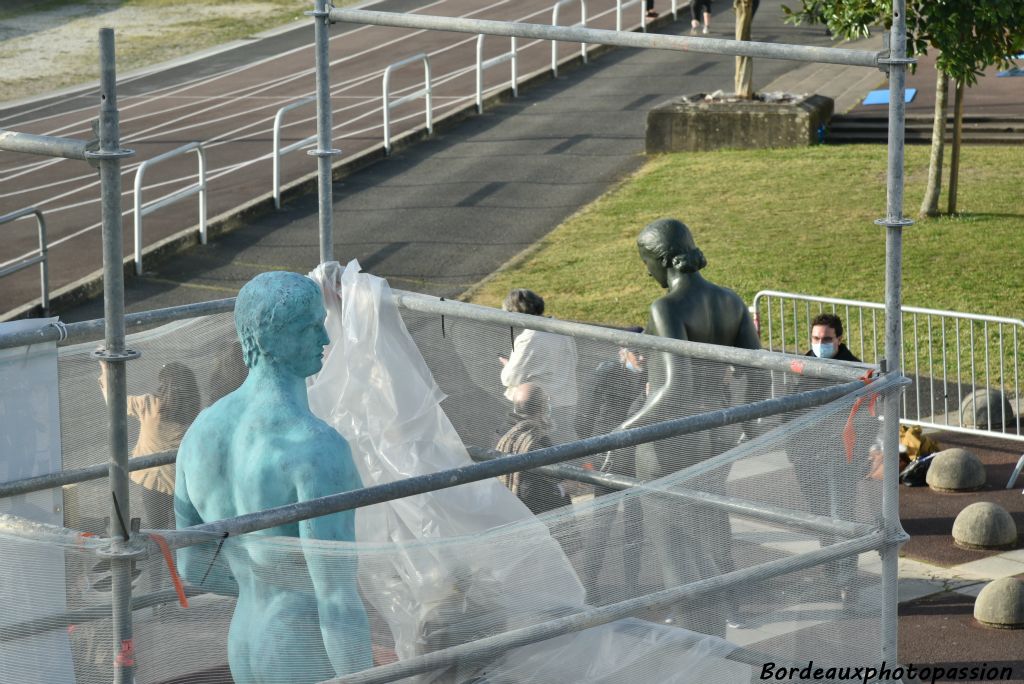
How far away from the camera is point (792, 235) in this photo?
16828 millimetres

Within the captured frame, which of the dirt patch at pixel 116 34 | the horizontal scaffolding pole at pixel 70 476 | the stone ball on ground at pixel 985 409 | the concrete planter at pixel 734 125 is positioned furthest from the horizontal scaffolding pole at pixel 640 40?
the dirt patch at pixel 116 34

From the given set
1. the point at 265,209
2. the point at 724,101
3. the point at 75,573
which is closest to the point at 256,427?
the point at 75,573

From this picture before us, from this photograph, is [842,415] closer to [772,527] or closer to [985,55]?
[772,527]

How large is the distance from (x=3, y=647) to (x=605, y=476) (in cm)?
277

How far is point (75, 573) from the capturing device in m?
3.66

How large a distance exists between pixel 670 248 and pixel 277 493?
10.4 ft

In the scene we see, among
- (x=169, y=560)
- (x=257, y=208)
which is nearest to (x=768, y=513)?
(x=169, y=560)

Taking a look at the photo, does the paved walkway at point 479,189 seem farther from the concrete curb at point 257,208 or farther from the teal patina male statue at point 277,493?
the teal patina male statue at point 277,493

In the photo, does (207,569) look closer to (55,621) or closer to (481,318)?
(55,621)

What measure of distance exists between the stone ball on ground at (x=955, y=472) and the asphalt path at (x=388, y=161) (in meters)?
6.97

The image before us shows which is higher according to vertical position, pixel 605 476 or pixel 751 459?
pixel 751 459

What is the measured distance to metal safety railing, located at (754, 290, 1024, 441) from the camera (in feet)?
34.3

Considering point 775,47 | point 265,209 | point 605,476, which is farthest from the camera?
point 265,209

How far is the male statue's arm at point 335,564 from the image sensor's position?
3842mm
